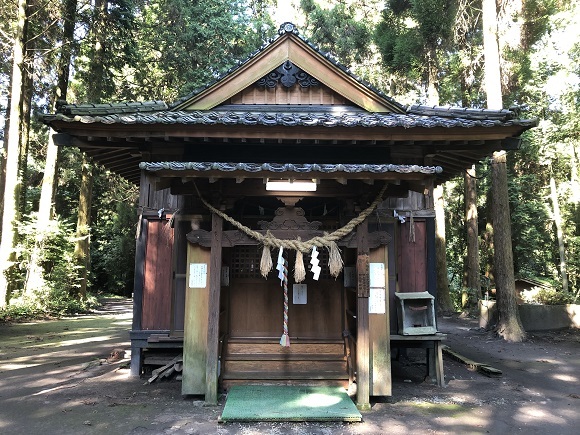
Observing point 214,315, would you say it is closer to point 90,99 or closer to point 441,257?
point 441,257

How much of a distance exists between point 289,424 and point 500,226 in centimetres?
935

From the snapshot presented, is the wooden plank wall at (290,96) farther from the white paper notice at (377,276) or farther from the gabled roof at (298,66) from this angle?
the white paper notice at (377,276)

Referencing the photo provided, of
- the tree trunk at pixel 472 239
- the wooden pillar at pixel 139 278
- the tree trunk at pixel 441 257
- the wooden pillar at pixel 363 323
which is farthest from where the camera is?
the tree trunk at pixel 472 239

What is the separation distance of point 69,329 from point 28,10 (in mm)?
11576

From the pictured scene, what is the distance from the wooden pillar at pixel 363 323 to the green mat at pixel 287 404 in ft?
0.81

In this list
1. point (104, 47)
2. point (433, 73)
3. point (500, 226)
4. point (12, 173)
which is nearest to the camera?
point (500, 226)

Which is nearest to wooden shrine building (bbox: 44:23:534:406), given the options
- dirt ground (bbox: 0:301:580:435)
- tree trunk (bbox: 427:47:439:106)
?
dirt ground (bbox: 0:301:580:435)

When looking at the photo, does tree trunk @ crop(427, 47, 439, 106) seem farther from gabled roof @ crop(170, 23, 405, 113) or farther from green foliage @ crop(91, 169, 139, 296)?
green foliage @ crop(91, 169, 139, 296)

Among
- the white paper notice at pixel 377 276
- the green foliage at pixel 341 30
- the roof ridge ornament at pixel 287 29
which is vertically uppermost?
the green foliage at pixel 341 30

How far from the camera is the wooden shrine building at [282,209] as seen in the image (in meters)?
5.96

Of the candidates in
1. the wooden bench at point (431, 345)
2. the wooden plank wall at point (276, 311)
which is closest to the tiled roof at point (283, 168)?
the wooden plank wall at point (276, 311)

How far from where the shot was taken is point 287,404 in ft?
18.5

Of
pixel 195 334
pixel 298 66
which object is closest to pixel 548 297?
pixel 298 66

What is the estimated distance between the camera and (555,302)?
14.0 metres
